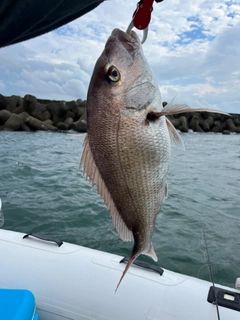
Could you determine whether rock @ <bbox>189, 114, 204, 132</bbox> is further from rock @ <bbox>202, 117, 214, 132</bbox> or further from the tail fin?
the tail fin

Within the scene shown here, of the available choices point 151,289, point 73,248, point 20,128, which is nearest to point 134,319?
point 151,289

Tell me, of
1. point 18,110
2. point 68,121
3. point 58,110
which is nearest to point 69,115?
point 58,110

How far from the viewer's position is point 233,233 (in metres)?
5.72

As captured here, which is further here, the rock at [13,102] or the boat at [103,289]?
the rock at [13,102]

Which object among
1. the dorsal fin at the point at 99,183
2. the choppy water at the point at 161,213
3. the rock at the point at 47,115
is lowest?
the choppy water at the point at 161,213

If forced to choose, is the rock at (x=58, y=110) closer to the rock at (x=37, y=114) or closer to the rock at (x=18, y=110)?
the rock at (x=37, y=114)

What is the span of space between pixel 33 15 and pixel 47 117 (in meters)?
27.3

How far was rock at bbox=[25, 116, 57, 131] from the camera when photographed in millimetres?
24125

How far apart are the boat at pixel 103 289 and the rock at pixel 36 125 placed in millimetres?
22310

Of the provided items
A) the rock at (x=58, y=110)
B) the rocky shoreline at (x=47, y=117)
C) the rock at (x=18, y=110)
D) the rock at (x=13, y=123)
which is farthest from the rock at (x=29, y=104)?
the rock at (x=13, y=123)

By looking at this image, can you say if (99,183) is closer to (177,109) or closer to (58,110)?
(177,109)

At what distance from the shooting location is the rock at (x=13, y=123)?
2302 cm

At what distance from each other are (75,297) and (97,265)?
367mm

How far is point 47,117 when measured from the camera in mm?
27641
